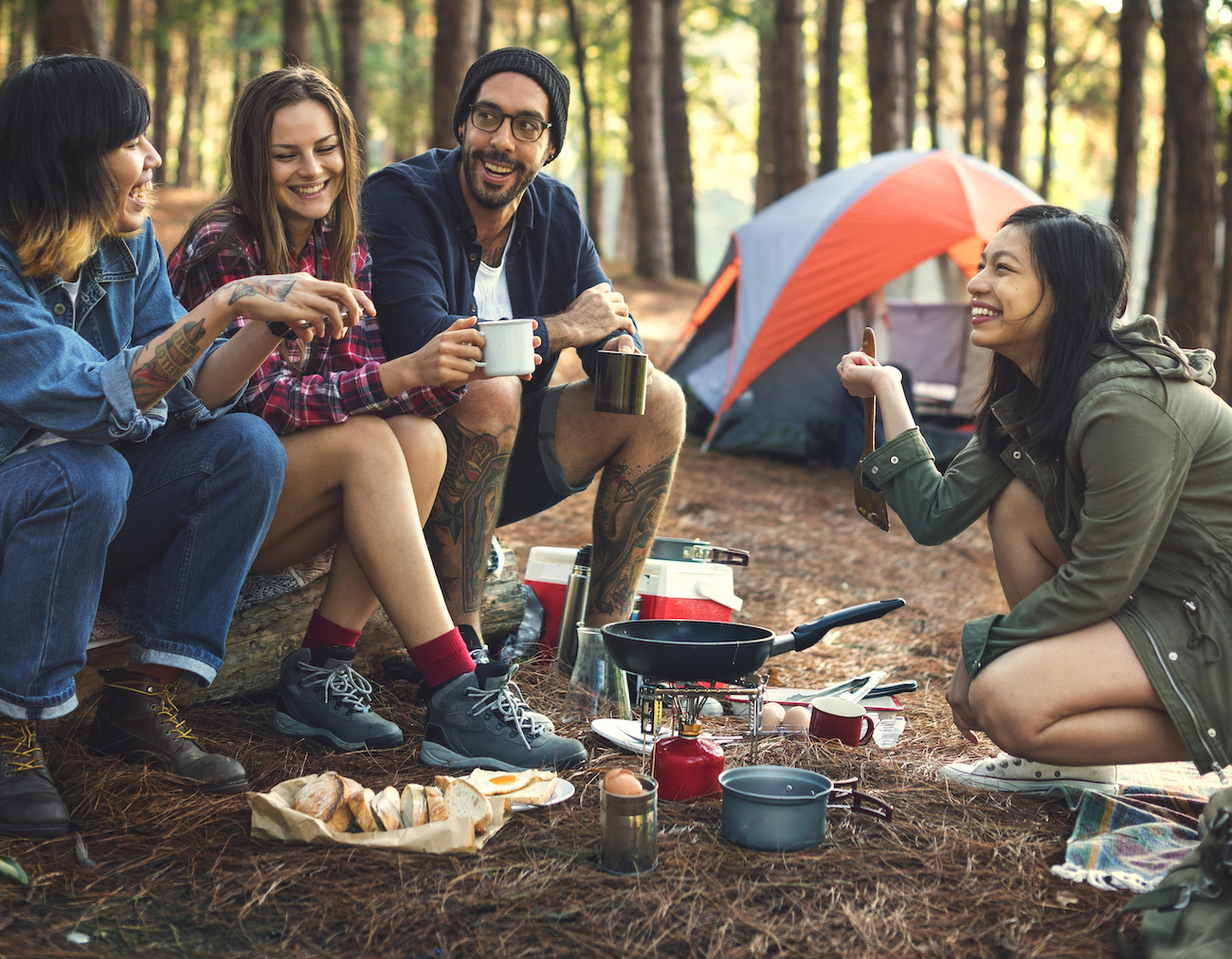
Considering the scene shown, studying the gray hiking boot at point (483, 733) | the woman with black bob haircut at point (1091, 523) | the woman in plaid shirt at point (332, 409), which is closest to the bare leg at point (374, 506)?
the woman in plaid shirt at point (332, 409)

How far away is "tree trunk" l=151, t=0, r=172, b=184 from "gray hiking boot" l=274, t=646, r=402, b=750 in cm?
1123

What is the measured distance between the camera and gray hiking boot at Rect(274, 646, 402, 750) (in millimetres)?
2420

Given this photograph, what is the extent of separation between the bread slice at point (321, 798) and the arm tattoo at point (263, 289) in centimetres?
91

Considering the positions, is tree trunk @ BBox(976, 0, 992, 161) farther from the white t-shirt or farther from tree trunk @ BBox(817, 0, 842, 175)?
the white t-shirt

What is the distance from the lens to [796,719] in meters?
2.67

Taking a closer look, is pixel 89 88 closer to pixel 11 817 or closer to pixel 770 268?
pixel 11 817

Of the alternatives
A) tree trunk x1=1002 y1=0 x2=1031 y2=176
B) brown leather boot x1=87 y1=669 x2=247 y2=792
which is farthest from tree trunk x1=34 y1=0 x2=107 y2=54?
tree trunk x1=1002 y1=0 x2=1031 y2=176

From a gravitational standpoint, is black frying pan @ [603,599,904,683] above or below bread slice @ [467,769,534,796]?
above

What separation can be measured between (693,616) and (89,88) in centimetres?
207

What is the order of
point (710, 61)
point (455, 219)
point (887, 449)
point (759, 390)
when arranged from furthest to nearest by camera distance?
point (710, 61)
point (759, 390)
point (455, 219)
point (887, 449)

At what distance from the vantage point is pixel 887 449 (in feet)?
8.13

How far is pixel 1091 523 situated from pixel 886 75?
9.50 metres

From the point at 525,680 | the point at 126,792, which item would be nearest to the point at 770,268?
the point at 525,680

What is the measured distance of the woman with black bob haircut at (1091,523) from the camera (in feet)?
6.79
